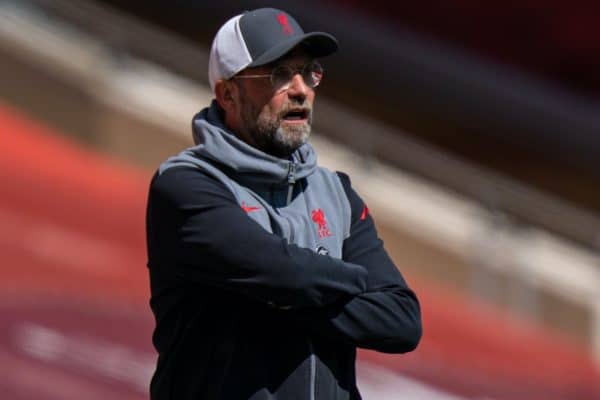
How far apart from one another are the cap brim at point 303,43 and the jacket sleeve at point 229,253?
253mm

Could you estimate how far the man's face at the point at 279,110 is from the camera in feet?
8.52

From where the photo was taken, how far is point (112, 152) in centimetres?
867

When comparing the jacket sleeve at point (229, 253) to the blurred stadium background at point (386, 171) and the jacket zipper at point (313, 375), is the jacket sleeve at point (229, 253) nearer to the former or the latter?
the jacket zipper at point (313, 375)

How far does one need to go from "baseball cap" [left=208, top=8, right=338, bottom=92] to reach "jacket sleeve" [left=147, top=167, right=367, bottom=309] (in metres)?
0.24

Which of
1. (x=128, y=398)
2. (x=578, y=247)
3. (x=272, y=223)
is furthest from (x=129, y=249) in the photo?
(x=272, y=223)

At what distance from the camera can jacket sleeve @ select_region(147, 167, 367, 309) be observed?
8.04 feet

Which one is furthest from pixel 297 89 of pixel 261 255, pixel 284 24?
pixel 261 255

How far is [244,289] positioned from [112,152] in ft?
20.8

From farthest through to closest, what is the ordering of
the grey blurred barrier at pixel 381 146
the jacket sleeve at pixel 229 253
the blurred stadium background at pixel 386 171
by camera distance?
the grey blurred barrier at pixel 381 146, the blurred stadium background at pixel 386 171, the jacket sleeve at pixel 229 253

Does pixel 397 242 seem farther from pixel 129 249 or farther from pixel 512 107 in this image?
pixel 512 107

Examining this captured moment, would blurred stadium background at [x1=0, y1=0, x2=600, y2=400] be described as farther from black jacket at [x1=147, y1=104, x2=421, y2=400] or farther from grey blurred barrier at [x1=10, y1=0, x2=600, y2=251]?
black jacket at [x1=147, y1=104, x2=421, y2=400]

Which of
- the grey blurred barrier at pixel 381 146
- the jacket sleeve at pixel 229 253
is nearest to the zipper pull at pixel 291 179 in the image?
the jacket sleeve at pixel 229 253

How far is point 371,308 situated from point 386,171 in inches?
243

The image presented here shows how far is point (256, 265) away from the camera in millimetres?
2451
